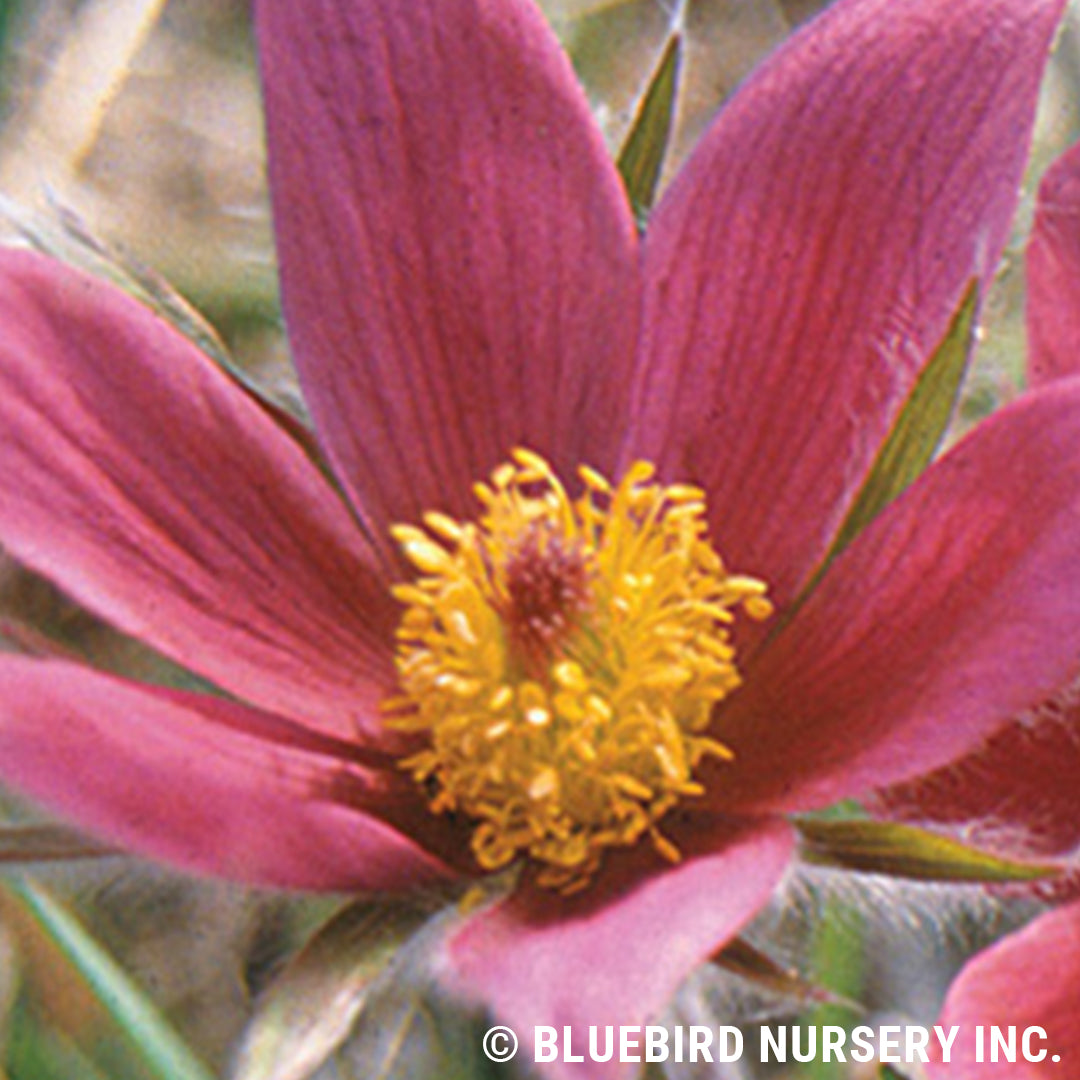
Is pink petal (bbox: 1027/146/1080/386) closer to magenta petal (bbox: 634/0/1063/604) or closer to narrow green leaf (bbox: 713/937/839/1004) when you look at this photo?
magenta petal (bbox: 634/0/1063/604)

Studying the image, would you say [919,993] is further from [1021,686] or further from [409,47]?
[409,47]

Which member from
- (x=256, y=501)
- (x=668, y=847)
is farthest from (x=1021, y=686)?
(x=256, y=501)

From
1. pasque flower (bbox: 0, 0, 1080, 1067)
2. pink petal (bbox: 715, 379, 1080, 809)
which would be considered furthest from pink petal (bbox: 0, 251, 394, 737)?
pink petal (bbox: 715, 379, 1080, 809)

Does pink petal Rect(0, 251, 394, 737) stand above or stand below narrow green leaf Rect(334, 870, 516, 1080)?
above

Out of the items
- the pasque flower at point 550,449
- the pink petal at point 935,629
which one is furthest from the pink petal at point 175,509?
the pink petal at point 935,629

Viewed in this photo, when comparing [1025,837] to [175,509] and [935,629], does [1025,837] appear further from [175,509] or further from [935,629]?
[175,509]

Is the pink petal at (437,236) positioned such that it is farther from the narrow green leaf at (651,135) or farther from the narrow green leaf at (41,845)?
the narrow green leaf at (41,845)

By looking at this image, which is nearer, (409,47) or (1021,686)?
(1021,686)
